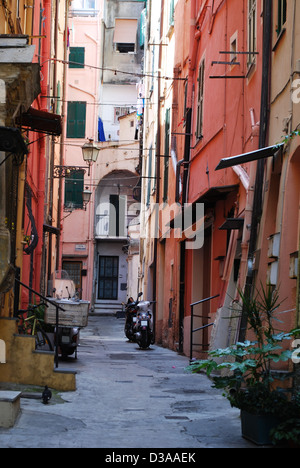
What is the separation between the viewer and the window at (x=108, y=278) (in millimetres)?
46938

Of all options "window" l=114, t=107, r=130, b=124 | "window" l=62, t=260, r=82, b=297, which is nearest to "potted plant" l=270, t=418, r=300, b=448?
"window" l=62, t=260, r=82, b=297

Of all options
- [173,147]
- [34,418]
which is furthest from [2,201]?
[173,147]

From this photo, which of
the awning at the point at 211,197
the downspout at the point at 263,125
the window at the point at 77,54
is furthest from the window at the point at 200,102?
the window at the point at 77,54

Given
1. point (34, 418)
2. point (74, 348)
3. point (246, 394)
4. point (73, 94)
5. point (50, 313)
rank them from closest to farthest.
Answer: point (246, 394)
point (34, 418)
point (50, 313)
point (74, 348)
point (73, 94)

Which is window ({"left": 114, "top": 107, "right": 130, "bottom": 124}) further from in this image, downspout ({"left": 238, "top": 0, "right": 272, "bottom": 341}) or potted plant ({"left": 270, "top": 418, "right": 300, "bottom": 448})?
potted plant ({"left": 270, "top": 418, "right": 300, "bottom": 448})

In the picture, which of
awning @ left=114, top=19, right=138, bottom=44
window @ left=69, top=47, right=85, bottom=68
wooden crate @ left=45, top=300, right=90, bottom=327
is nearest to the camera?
wooden crate @ left=45, top=300, right=90, bottom=327

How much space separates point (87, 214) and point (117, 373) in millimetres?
32128

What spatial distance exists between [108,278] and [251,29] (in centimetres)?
3520

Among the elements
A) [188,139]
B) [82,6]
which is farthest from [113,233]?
[188,139]

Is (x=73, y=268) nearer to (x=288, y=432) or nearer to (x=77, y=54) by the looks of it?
(x=77, y=54)

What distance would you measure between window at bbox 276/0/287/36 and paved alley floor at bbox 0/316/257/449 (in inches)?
196

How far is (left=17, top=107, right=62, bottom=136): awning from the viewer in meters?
11.7

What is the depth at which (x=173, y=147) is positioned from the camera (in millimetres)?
21719

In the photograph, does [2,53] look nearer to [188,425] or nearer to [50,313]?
[188,425]
